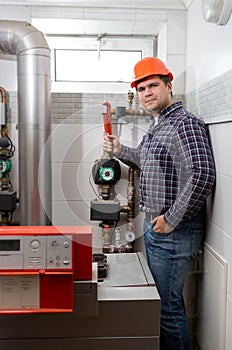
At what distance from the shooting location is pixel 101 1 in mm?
1929

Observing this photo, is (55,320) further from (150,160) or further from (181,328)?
(150,160)

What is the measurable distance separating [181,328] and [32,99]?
123cm

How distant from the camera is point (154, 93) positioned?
157 centimetres

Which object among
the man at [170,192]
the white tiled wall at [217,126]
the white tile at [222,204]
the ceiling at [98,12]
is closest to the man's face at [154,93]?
the man at [170,192]

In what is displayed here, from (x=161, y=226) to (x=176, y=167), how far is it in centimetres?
25

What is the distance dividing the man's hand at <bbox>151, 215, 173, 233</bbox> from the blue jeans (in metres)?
0.04

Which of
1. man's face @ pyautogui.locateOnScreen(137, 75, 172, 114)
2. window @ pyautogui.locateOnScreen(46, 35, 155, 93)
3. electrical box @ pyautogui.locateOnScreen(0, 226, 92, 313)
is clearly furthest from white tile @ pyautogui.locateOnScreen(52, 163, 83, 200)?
electrical box @ pyautogui.locateOnScreen(0, 226, 92, 313)

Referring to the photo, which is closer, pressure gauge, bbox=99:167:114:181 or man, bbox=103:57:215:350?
man, bbox=103:57:215:350

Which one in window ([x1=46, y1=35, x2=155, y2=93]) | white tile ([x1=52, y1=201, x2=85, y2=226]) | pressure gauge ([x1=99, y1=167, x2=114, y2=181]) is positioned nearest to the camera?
pressure gauge ([x1=99, y1=167, x2=114, y2=181])

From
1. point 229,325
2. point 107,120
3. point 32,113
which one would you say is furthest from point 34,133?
point 229,325

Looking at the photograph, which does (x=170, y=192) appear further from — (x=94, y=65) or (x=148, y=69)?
(x=94, y=65)

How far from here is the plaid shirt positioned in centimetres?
142

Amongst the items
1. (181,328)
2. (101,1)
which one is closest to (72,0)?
(101,1)

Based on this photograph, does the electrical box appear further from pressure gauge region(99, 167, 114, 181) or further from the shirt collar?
pressure gauge region(99, 167, 114, 181)
